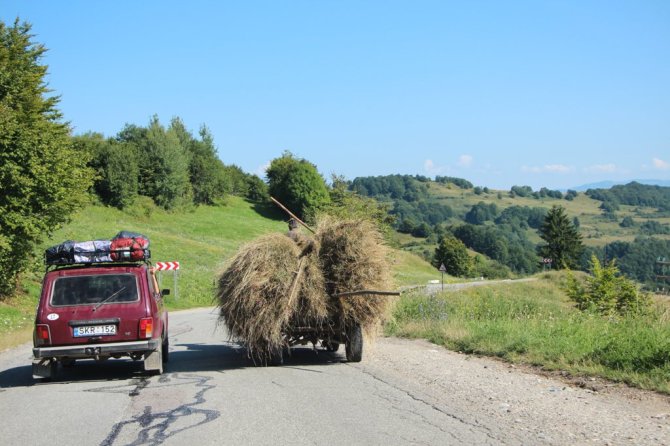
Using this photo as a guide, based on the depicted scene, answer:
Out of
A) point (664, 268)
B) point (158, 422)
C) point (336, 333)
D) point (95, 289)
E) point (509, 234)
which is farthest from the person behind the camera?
point (509, 234)

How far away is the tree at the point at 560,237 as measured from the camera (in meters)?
94.1

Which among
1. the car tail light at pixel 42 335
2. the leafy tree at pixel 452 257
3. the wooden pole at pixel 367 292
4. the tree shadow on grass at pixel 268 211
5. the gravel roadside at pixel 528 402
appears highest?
the tree shadow on grass at pixel 268 211

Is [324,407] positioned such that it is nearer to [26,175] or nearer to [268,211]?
[26,175]

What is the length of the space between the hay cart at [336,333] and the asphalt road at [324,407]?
0.87ft

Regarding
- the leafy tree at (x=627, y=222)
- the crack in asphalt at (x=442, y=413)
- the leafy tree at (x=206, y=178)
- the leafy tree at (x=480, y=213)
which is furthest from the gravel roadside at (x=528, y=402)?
the leafy tree at (x=627, y=222)

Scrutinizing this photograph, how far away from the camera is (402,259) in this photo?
1167 centimetres

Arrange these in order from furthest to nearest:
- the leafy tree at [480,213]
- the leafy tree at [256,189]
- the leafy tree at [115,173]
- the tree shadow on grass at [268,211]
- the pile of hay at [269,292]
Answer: the leafy tree at [480,213] → the leafy tree at [256,189] → the tree shadow on grass at [268,211] → the leafy tree at [115,173] → the pile of hay at [269,292]

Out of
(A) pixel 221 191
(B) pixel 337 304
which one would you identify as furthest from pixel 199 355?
(A) pixel 221 191

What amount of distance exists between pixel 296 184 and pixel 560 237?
39.0 metres

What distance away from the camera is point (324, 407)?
25.5 feet

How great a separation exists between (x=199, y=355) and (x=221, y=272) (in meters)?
3.17

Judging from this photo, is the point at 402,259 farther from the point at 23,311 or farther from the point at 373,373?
the point at 23,311

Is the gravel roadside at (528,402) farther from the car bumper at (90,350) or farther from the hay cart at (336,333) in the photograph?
the car bumper at (90,350)

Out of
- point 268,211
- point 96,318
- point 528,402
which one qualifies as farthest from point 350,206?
point 268,211
